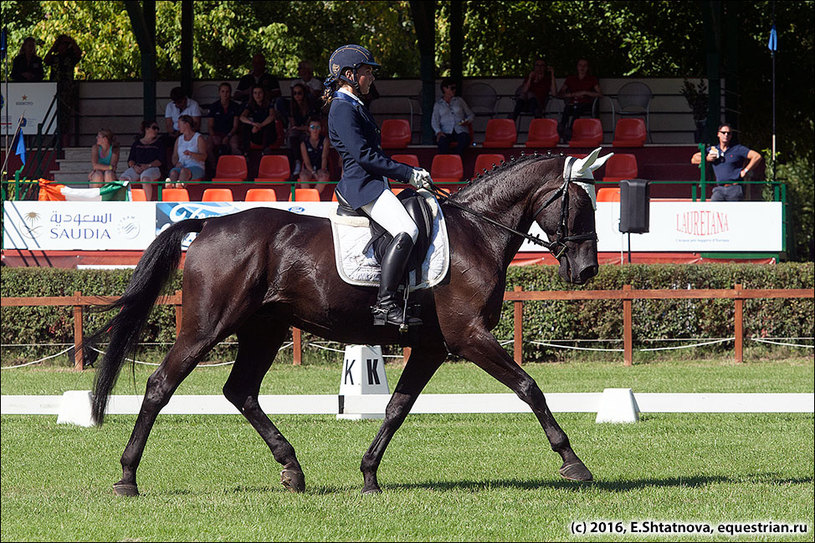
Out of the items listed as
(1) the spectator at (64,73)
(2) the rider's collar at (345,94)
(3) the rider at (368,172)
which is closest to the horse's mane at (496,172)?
(3) the rider at (368,172)

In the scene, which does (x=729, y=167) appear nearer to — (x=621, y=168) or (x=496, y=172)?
(x=621, y=168)

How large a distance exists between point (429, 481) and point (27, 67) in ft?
67.5

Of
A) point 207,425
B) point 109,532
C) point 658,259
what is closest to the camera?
point 109,532

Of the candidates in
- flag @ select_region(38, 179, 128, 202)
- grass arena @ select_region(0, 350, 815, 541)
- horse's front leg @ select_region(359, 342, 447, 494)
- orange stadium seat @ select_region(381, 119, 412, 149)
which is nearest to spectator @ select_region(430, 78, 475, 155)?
orange stadium seat @ select_region(381, 119, 412, 149)

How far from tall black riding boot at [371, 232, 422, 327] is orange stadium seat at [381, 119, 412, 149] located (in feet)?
55.2

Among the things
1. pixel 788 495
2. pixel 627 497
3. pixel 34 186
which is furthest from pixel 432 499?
pixel 34 186

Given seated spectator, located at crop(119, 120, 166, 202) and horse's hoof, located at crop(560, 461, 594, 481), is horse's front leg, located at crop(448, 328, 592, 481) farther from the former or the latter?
seated spectator, located at crop(119, 120, 166, 202)

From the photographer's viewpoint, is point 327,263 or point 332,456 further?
point 332,456

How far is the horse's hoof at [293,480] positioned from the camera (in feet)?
23.9

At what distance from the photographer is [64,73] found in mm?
25688

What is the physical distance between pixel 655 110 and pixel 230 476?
19456 millimetres

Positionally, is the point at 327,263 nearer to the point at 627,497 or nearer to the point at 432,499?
the point at 432,499

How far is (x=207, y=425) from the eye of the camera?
1073 cm

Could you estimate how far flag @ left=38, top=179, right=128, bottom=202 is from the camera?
19594 mm
